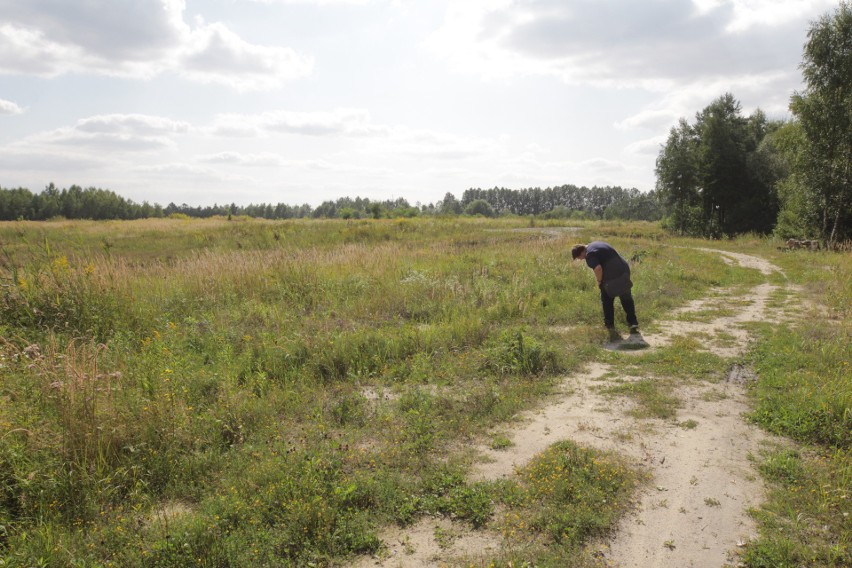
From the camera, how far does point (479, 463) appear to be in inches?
181

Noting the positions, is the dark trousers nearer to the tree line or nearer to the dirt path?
the dirt path

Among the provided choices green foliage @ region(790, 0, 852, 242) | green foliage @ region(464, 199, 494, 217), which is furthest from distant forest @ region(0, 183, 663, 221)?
green foliage @ region(790, 0, 852, 242)

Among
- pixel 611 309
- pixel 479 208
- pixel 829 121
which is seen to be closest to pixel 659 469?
pixel 611 309

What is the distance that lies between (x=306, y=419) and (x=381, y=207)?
197ft

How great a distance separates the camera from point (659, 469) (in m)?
4.40

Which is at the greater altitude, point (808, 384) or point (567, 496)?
point (808, 384)

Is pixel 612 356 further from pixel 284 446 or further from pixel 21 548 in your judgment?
pixel 21 548

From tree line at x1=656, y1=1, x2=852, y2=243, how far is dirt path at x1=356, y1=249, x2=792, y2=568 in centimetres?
2190

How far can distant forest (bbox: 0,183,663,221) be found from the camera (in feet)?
267

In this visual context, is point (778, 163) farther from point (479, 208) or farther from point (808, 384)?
point (479, 208)

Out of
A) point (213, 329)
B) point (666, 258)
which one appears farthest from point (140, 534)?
point (666, 258)

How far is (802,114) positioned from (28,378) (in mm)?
29954

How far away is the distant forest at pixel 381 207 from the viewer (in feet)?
267

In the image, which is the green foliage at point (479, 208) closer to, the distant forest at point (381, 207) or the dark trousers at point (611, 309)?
the distant forest at point (381, 207)
